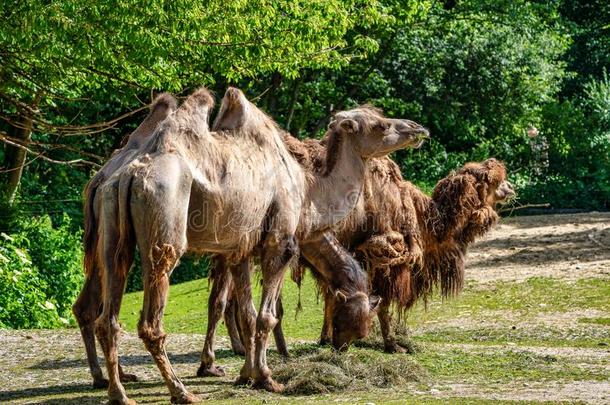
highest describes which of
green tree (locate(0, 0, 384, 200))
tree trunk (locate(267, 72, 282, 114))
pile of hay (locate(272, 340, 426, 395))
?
tree trunk (locate(267, 72, 282, 114))

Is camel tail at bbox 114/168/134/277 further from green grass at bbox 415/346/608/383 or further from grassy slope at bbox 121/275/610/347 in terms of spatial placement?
grassy slope at bbox 121/275/610/347

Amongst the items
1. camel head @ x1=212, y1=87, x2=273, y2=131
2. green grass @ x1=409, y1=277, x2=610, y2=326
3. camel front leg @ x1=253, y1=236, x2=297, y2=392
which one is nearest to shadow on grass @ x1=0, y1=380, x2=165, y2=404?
camel front leg @ x1=253, y1=236, x2=297, y2=392

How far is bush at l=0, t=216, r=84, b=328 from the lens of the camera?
15.2m

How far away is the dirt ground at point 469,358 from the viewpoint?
8906 millimetres

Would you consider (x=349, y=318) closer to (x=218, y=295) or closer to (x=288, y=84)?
(x=218, y=295)

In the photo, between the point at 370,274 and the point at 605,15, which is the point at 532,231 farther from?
the point at 605,15

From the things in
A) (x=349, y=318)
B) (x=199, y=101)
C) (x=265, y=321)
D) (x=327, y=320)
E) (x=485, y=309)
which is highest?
(x=199, y=101)

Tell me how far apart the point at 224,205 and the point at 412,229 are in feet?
12.2

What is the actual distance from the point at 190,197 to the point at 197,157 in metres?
0.33

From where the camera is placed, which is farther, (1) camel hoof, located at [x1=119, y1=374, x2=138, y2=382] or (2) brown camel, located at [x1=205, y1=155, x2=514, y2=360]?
(2) brown camel, located at [x1=205, y1=155, x2=514, y2=360]

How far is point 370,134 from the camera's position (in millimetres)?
10680

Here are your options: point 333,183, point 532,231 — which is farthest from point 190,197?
point 532,231

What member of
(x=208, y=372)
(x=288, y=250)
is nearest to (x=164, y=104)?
(x=288, y=250)

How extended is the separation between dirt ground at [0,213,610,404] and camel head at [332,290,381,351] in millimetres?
807
